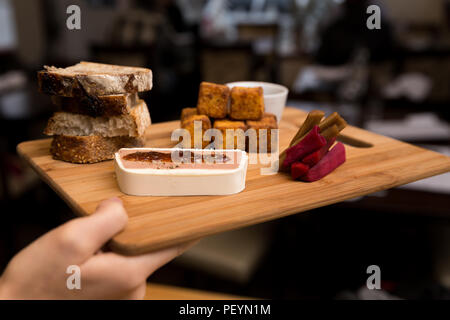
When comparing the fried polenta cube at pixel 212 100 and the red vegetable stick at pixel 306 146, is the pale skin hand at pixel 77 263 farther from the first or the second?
the fried polenta cube at pixel 212 100

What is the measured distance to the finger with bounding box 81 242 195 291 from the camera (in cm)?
77

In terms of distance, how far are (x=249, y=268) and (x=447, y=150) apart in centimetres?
126

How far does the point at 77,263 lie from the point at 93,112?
0.54m

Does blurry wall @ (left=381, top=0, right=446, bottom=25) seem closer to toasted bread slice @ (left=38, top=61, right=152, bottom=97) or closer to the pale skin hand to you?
toasted bread slice @ (left=38, top=61, right=152, bottom=97)

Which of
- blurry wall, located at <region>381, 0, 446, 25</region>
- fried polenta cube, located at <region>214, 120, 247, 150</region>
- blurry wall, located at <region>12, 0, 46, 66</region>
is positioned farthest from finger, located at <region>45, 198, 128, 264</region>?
blurry wall, located at <region>381, 0, 446, 25</region>

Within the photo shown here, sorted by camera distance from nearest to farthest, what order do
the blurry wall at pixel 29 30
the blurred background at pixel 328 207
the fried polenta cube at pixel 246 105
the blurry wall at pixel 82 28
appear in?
the fried polenta cube at pixel 246 105, the blurred background at pixel 328 207, the blurry wall at pixel 29 30, the blurry wall at pixel 82 28

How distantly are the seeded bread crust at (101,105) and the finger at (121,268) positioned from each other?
1.63 ft

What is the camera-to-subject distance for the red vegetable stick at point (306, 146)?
110cm

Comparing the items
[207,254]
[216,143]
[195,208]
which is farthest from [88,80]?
[207,254]

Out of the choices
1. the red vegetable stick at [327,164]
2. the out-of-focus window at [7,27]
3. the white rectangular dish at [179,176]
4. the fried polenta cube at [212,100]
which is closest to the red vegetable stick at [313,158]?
the red vegetable stick at [327,164]

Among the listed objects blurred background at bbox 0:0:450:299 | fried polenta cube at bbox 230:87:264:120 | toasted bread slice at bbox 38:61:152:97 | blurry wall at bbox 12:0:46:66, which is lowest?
blurred background at bbox 0:0:450:299

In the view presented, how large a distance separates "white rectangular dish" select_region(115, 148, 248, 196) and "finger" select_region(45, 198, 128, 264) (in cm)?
17

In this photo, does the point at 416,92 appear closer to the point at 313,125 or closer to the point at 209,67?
the point at 209,67

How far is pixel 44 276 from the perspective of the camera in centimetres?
78
